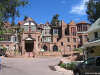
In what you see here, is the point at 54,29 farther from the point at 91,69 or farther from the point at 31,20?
the point at 91,69

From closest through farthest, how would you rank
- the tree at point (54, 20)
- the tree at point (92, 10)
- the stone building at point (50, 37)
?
the tree at point (92, 10), the stone building at point (50, 37), the tree at point (54, 20)

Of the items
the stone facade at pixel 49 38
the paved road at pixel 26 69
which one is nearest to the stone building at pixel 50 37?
the stone facade at pixel 49 38

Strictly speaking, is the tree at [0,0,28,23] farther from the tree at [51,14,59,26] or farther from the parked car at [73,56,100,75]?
Answer: the tree at [51,14,59,26]

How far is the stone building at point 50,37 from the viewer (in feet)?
155

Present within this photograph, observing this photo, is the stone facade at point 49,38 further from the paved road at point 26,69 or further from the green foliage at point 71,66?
the green foliage at point 71,66

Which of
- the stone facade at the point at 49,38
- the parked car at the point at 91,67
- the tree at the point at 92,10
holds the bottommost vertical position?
the parked car at the point at 91,67

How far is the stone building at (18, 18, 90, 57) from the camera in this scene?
47209mm

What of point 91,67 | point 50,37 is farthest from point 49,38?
point 91,67

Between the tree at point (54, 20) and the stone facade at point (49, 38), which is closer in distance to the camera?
the stone facade at point (49, 38)

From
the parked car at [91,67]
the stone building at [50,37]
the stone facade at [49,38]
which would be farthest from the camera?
the stone facade at [49,38]

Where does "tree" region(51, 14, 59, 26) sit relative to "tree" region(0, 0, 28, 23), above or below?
above

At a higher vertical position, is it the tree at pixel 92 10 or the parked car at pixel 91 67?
the tree at pixel 92 10

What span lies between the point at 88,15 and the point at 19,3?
29671 millimetres

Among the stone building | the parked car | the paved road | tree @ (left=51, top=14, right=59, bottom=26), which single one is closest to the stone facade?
the stone building
